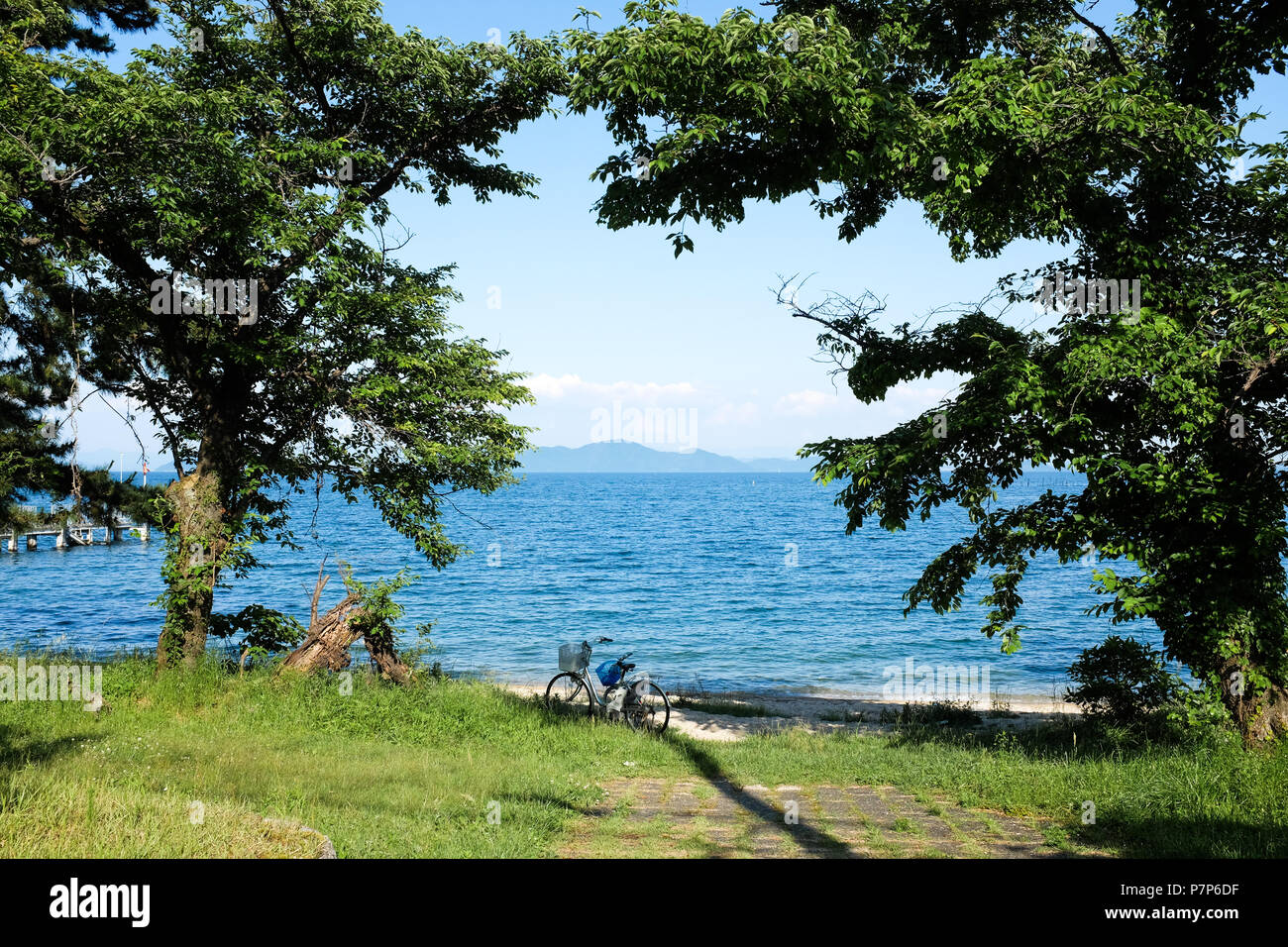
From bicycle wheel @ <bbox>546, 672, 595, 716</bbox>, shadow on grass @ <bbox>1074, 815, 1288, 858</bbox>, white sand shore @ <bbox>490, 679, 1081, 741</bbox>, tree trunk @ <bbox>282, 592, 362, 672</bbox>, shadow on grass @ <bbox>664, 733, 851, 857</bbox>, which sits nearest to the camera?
shadow on grass @ <bbox>1074, 815, 1288, 858</bbox>

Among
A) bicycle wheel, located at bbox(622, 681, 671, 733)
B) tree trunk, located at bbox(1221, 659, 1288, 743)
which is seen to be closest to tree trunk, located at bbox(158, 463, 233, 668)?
bicycle wheel, located at bbox(622, 681, 671, 733)

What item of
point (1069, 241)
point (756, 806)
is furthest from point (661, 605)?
point (756, 806)

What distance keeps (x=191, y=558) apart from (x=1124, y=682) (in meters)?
14.9

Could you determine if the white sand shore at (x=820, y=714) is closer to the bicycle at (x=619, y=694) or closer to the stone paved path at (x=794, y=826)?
the bicycle at (x=619, y=694)

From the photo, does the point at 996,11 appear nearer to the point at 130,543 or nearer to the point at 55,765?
the point at 55,765

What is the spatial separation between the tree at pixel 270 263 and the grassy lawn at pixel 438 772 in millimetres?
3107

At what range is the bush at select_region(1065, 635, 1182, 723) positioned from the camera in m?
13.4

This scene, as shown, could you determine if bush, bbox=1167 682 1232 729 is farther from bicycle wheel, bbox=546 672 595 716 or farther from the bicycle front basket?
the bicycle front basket

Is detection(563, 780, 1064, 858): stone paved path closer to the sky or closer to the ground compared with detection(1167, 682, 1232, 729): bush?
closer to the ground

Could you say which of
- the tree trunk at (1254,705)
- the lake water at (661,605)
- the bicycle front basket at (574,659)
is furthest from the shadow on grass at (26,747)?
the tree trunk at (1254,705)

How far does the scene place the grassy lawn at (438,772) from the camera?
21.4 ft

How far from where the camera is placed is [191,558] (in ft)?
45.6

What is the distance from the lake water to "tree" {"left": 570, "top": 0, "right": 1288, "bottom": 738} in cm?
706

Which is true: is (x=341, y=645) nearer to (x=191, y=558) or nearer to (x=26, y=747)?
(x=191, y=558)
